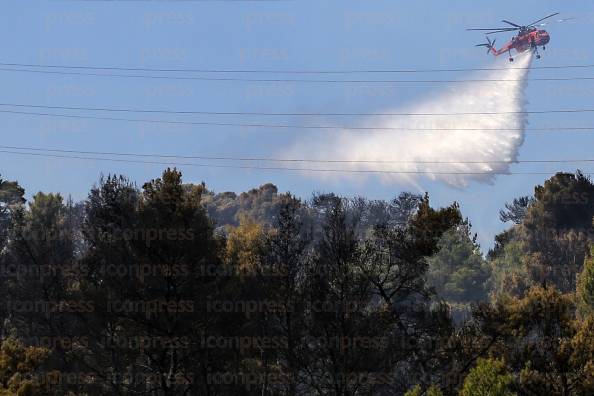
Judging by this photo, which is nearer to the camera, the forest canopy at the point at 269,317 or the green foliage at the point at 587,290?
the forest canopy at the point at 269,317

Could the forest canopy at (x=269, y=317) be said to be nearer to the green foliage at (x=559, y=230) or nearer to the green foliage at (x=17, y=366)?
the green foliage at (x=17, y=366)

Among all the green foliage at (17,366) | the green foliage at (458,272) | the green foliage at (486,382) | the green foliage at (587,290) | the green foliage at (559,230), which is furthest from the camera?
the green foliage at (458,272)

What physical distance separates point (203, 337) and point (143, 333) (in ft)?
8.32

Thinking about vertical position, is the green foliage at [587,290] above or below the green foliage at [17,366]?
above

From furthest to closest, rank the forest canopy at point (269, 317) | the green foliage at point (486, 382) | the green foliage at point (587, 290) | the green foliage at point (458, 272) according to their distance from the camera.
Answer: the green foliage at point (458, 272) → the green foliage at point (587, 290) → the forest canopy at point (269, 317) → the green foliage at point (486, 382)

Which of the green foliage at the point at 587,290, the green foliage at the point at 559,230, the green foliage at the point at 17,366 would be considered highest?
the green foliage at the point at 559,230

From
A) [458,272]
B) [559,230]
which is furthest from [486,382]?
[458,272]

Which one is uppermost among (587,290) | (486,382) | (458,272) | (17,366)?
(458,272)

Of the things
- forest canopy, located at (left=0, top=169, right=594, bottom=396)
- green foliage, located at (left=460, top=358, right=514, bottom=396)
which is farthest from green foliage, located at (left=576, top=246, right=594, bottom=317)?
green foliage, located at (left=460, top=358, right=514, bottom=396)

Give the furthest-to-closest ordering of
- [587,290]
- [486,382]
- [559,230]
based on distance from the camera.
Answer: [559,230]
[587,290]
[486,382]

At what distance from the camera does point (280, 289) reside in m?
46.8

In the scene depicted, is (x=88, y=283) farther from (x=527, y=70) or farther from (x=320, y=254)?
(x=527, y=70)

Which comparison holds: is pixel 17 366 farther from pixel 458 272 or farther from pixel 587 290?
pixel 458 272

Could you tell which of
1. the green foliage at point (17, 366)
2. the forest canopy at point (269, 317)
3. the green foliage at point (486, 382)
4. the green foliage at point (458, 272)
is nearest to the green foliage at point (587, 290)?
the forest canopy at point (269, 317)
